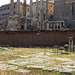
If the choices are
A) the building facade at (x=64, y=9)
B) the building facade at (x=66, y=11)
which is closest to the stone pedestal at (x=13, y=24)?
the building facade at (x=66, y=11)

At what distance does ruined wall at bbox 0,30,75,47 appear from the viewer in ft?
81.0

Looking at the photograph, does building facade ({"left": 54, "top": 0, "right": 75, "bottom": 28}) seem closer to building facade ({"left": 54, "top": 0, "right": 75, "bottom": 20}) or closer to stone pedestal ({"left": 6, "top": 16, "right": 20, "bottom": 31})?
building facade ({"left": 54, "top": 0, "right": 75, "bottom": 20})

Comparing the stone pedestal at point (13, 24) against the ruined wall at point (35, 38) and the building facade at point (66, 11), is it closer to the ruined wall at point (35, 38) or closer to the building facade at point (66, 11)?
the ruined wall at point (35, 38)

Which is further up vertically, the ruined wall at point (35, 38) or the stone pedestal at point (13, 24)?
the stone pedestal at point (13, 24)

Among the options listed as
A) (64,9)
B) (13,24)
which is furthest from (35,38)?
(64,9)

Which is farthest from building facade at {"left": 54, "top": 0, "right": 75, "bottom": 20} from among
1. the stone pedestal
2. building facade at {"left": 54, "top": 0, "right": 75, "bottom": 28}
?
the stone pedestal

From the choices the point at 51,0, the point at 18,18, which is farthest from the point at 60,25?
the point at 51,0

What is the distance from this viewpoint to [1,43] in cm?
2819

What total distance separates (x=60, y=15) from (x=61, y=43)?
1298 inches

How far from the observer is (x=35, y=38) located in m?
26.5

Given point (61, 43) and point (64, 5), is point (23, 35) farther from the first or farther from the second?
point (64, 5)

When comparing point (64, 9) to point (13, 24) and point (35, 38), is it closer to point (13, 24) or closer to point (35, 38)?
point (13, 24)

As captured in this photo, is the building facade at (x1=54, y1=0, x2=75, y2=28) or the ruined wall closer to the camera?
the ruined wall

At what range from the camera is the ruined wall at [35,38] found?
973 inches
